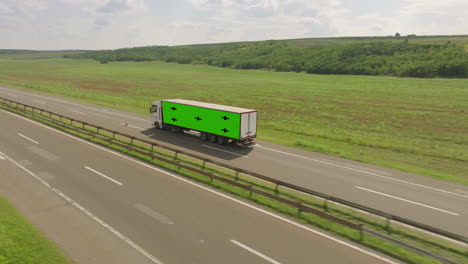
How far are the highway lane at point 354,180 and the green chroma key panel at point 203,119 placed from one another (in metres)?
1.37

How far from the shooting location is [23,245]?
11.0 metres

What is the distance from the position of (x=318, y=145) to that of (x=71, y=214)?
65.9ft

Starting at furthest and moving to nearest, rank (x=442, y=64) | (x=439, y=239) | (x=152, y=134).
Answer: (x=442, y=64) < (x=152, y=134) < (x=439, y=239)

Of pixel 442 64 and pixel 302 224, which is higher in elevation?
pixel 442 64

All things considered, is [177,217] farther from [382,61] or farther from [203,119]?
[382,61]

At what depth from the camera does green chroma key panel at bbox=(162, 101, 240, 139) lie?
2577cm

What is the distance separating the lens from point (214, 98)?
195 feet

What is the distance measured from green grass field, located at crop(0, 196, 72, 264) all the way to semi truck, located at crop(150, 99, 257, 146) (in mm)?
16123

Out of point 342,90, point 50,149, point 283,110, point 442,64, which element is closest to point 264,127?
point 283,110

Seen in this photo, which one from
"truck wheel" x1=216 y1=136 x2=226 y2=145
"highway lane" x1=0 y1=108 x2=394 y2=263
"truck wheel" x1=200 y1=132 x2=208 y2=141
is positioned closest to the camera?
"highway lane" x1=0 y1=108 x2=394 y2=263

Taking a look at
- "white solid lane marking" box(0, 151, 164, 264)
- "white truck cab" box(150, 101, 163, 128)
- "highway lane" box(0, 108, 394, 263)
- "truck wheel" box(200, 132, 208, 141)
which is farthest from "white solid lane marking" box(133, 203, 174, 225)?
"white truck cab" box(150, 101, 163, 128)

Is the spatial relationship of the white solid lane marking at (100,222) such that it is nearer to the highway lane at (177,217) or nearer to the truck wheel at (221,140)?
the highway lane at (177,217)

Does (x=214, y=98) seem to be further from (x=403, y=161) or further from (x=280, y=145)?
(x=403, y=161)

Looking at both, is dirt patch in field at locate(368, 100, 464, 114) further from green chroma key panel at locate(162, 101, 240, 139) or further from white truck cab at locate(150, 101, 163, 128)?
white truck cab at locate(150, 101, 163, 128)
